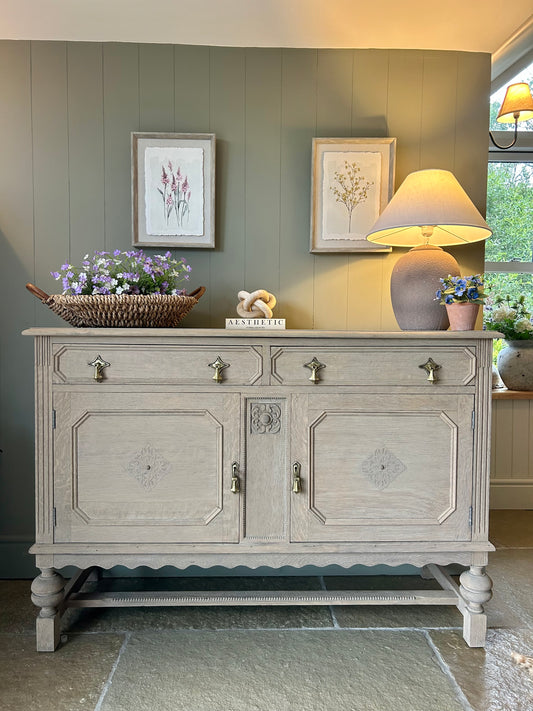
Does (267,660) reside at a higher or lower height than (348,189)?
lower

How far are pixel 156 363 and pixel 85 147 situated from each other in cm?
108

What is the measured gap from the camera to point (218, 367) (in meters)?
1.52

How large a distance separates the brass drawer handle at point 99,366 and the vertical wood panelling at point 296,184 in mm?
812

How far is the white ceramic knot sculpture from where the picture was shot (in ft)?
5.90

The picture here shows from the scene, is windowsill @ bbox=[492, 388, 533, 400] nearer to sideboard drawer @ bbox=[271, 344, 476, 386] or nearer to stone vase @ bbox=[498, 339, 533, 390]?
stone vase @ bbox=[498, 339, 533, 390]

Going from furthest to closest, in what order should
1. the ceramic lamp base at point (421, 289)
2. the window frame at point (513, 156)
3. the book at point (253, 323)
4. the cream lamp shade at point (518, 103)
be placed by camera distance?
1. the window frame at point (513, 156)
2. the cream lamp shade at point (518, 103)
3. the ceramic lamp base at point (421, 289)
4. the book at point (253, 323)

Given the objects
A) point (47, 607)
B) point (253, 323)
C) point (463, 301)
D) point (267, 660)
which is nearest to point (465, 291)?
point (463, 301)

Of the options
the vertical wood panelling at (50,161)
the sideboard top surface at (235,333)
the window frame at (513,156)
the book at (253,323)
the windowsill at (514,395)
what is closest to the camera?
the sideboard top surface at (235,333)

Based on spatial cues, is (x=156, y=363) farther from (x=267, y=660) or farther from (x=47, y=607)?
(x=267, y=660)

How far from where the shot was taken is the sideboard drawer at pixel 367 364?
1.54 meters

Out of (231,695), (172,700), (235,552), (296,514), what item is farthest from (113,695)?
(296,514)

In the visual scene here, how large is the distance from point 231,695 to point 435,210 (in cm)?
164

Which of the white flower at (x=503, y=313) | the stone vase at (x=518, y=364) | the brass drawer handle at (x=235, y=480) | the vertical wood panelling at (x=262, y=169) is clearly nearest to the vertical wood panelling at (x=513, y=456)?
the stone vase at (x=518, y=364)

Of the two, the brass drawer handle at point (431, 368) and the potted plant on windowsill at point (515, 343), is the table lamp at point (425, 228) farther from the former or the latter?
the potted plant on windowsill at point (515, 343)
